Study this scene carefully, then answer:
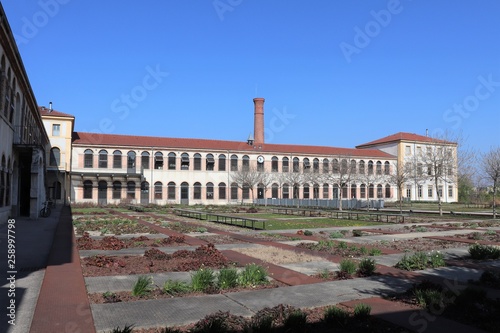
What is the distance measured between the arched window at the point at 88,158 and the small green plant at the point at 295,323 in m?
60.4

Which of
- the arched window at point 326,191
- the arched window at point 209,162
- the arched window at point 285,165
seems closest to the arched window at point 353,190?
the arched window at point 326,191

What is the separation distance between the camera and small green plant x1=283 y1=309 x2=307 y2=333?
568 cm

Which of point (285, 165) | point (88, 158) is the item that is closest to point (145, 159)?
point (88, 158)

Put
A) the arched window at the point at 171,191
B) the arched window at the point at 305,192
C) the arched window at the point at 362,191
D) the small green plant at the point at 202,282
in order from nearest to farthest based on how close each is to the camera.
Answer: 1. the small green plant at the point at 202,282
2. the arched window at the point at 171,191
3. the arched window at the point at 305,192
4. the arched window at the point at 362,191

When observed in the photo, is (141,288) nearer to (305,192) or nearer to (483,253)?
(483,253)

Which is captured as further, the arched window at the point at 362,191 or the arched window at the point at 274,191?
the arched window at the point at 362,191

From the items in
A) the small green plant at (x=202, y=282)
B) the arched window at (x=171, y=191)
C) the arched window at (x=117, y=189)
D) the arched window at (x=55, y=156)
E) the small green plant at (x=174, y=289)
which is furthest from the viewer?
the arched window at (x=171, y=191)

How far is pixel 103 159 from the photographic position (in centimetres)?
6241

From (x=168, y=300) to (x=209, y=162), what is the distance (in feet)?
200

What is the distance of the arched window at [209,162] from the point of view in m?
68.0

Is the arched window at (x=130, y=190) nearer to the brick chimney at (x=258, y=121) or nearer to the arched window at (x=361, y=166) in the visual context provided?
the brick chimney at (x=258, y=121)

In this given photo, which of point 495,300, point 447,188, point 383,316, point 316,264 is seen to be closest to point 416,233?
point 316,264

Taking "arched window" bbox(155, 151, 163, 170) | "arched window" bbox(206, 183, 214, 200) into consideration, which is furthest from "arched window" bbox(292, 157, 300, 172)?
"arched window" bbox(155, 151, 163, 170)

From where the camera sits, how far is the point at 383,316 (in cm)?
650
